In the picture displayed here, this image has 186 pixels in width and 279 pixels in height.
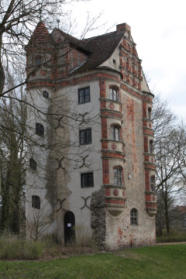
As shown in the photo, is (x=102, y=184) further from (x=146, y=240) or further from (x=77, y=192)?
(x=146, y=240)

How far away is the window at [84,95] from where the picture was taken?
3058cm

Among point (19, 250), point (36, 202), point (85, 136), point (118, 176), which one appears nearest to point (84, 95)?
point (85, 136)

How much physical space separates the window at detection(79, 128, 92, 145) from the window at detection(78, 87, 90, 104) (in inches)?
81.8

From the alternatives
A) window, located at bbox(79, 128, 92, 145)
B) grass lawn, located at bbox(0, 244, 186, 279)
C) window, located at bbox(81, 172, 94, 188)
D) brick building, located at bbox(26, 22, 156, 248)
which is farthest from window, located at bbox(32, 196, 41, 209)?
grass lawn, located at bbox(0, 244, 186, 279)

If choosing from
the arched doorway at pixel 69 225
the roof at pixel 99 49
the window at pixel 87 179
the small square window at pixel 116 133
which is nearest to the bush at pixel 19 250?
the arched doorway at pixel 69 225

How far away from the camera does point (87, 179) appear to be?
96.7 feet

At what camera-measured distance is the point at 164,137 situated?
43.7m

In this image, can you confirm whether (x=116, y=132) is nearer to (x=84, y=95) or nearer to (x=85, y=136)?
(x=85, y=136)

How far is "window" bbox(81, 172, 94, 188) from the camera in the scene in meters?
29.3

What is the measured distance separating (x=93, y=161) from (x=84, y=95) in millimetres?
4849

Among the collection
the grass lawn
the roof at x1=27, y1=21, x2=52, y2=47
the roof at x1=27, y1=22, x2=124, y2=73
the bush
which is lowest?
the grass lawn

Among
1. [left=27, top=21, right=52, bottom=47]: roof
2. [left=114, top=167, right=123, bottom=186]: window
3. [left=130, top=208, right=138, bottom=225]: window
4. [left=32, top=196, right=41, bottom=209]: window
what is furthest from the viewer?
[left=130, top=208, right=138, bottom=225]: window

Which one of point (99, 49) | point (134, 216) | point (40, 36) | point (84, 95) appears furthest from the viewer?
Answer: point (99, 49)

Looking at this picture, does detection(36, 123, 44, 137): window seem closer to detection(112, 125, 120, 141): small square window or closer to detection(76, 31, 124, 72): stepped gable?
detection(76, 31, 124, 72): stepped gable
